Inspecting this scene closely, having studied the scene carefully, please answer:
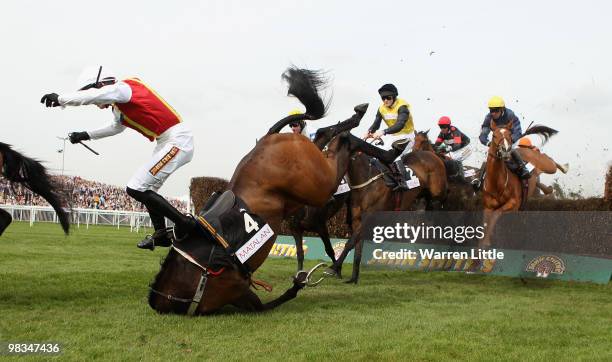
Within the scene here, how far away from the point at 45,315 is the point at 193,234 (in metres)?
1.44

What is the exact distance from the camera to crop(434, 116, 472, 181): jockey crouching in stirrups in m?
13.8

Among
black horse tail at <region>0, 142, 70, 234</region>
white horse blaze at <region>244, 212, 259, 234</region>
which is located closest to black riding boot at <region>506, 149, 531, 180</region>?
white horse blaze at <region>244, 212, 259, 234</region>

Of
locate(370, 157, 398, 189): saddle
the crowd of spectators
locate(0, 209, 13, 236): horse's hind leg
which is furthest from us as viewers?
the crowd of spectators

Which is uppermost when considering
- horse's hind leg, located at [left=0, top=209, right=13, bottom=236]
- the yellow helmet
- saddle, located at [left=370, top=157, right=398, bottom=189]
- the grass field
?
the yellow helmet

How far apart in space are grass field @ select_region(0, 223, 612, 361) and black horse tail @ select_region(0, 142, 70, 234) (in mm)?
981

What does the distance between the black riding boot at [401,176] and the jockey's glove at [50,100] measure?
5795 millimetres

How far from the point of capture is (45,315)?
5492mm

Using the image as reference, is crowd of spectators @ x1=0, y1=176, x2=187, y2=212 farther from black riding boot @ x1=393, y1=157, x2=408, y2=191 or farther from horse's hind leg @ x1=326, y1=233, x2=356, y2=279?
horse's hind leg @ x1=326, y1=233, x2=356, y2=279

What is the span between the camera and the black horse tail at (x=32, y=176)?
21.6 feet

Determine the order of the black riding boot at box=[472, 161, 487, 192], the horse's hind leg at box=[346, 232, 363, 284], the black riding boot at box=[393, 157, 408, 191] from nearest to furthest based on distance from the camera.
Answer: the horse's hind leg at box=[346, 232, 363, 284] < the black riding boot at box=[393, 157, 408, 191] < the black riding boot at box=[472, 161, 487, 192]

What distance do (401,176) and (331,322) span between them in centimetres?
529

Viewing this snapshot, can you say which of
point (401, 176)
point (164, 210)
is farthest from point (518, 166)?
point (164, 210)

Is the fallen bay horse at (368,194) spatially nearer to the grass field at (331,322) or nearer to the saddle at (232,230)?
the grass field at (331,322)

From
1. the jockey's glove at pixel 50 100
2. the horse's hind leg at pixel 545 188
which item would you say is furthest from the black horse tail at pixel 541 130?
the jockey's glove at pixel 50 100
